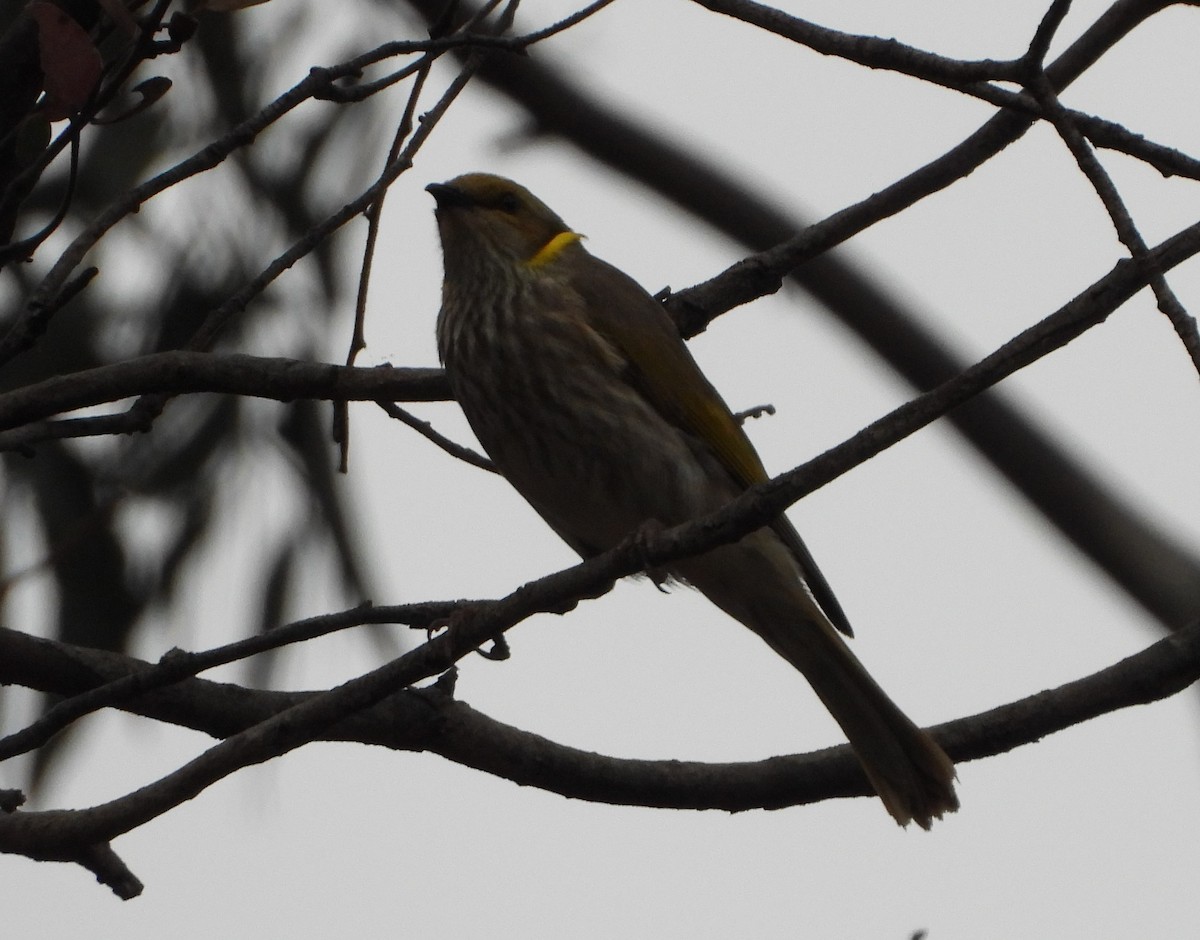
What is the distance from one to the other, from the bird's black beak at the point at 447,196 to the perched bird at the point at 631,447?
34 centimetres

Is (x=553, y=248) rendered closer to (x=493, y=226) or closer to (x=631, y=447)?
(x=493, y=226)

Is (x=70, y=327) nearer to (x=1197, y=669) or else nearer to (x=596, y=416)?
(x=596, y=416)

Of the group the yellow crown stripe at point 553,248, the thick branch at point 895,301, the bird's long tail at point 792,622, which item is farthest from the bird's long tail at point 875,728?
the yellow crown stripe at point 553,248

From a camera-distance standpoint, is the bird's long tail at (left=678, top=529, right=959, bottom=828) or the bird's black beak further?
the bird's black beak

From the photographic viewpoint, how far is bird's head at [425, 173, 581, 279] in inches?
164

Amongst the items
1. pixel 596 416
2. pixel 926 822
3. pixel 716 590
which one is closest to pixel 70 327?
pixel 596 416

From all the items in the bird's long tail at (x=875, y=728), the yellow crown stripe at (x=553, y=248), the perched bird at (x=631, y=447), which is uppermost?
the yellow crown stripe at (x=553, y=248)

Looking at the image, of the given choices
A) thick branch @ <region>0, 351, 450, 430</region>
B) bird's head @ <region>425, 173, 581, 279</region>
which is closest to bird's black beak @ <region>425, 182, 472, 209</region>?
bird's head @ <region>425, 173, 581, 279</region>

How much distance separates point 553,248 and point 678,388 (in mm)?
683

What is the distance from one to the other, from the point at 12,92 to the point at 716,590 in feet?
6.16

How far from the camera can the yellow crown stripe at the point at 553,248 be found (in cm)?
418

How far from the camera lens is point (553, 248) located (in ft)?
14.2

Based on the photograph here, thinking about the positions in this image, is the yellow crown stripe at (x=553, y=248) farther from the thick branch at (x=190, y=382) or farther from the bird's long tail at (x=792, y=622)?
the thick branch at (x=190, y=382)

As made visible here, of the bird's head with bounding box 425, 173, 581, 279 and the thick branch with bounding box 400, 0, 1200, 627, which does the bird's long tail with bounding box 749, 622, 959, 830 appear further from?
the bird's head with bounding box 425, 173, 581, 279
